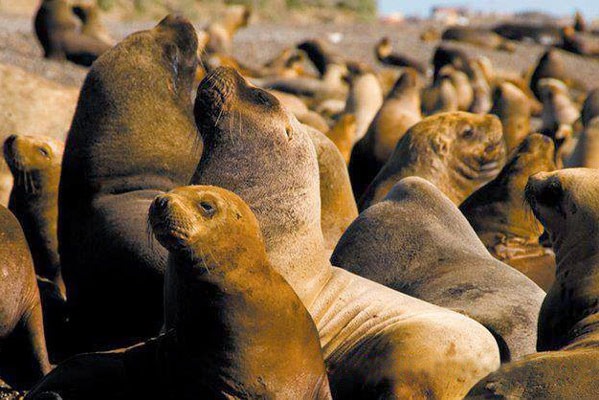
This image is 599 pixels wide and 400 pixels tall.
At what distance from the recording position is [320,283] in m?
4.75

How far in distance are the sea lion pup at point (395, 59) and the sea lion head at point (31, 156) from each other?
18522 millimetres

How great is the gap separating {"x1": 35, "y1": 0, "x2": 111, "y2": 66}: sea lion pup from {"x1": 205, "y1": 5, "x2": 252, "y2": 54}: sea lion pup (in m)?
3.16

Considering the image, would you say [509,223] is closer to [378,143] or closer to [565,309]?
[565,309]

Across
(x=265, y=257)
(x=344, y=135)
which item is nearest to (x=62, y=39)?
(x=344, y=135)

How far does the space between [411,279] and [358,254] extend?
346 millimetres

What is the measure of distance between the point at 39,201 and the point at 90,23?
546 inches

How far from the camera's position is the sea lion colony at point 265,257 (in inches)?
151

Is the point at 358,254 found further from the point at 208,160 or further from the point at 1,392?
the point at 1,392

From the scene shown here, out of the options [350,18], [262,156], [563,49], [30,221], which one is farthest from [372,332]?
[350,18]

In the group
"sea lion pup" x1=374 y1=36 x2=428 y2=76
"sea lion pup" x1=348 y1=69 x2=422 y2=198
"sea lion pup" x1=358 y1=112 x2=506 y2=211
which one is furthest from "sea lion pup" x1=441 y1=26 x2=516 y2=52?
"sea lion pup" x1=358 y1=112 x2=506 y2=211

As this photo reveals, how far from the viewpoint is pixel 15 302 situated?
5.03 m

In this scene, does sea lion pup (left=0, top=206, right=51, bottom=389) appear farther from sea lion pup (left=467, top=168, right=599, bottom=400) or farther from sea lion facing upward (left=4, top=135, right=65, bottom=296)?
sea lion pup (left=467, top=168, right=599, bottom=400)

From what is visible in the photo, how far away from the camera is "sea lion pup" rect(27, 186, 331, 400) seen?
148 inches

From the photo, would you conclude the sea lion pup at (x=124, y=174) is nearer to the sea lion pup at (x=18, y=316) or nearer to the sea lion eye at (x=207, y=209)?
the sea lion pup at (x=18, y=316)
